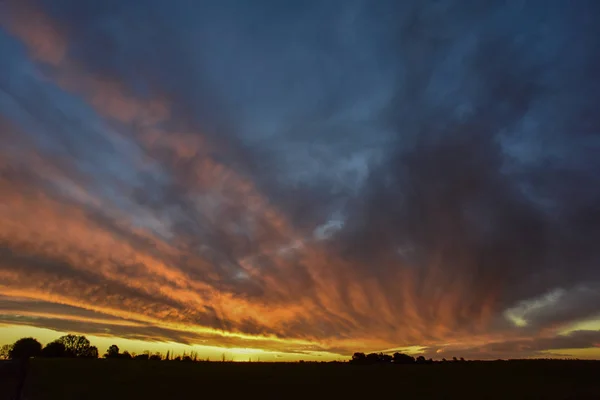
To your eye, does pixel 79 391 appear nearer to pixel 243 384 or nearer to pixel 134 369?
pixel 134 369

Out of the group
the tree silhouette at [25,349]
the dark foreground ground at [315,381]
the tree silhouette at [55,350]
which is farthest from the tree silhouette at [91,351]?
the tree silhouette at [25,349]

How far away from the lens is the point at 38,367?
60375mm

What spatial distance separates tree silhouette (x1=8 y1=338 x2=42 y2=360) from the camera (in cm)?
1923

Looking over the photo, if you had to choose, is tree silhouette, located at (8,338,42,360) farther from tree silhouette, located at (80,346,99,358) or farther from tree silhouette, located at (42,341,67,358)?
tree silhouette, located at (80,346,99,358)

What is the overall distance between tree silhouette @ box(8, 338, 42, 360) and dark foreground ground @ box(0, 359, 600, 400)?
28298 mm

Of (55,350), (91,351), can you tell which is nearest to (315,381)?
(55,350)

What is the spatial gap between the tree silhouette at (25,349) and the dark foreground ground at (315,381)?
28.3 metres

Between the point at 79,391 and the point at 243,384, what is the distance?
19232mm

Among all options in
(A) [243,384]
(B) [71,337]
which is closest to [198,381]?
(A) [243,384]

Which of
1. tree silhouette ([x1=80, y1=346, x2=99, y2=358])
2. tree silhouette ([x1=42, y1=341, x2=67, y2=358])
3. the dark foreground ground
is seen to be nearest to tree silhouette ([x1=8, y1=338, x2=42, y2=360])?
the dark foreground ground

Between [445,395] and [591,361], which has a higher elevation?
[591,361]

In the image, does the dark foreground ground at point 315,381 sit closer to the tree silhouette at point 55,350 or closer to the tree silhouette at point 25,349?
the tree silhouette at point 25,349

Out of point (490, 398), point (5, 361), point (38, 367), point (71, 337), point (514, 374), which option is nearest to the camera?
point (5, 361)

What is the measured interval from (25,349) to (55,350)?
10262cm
